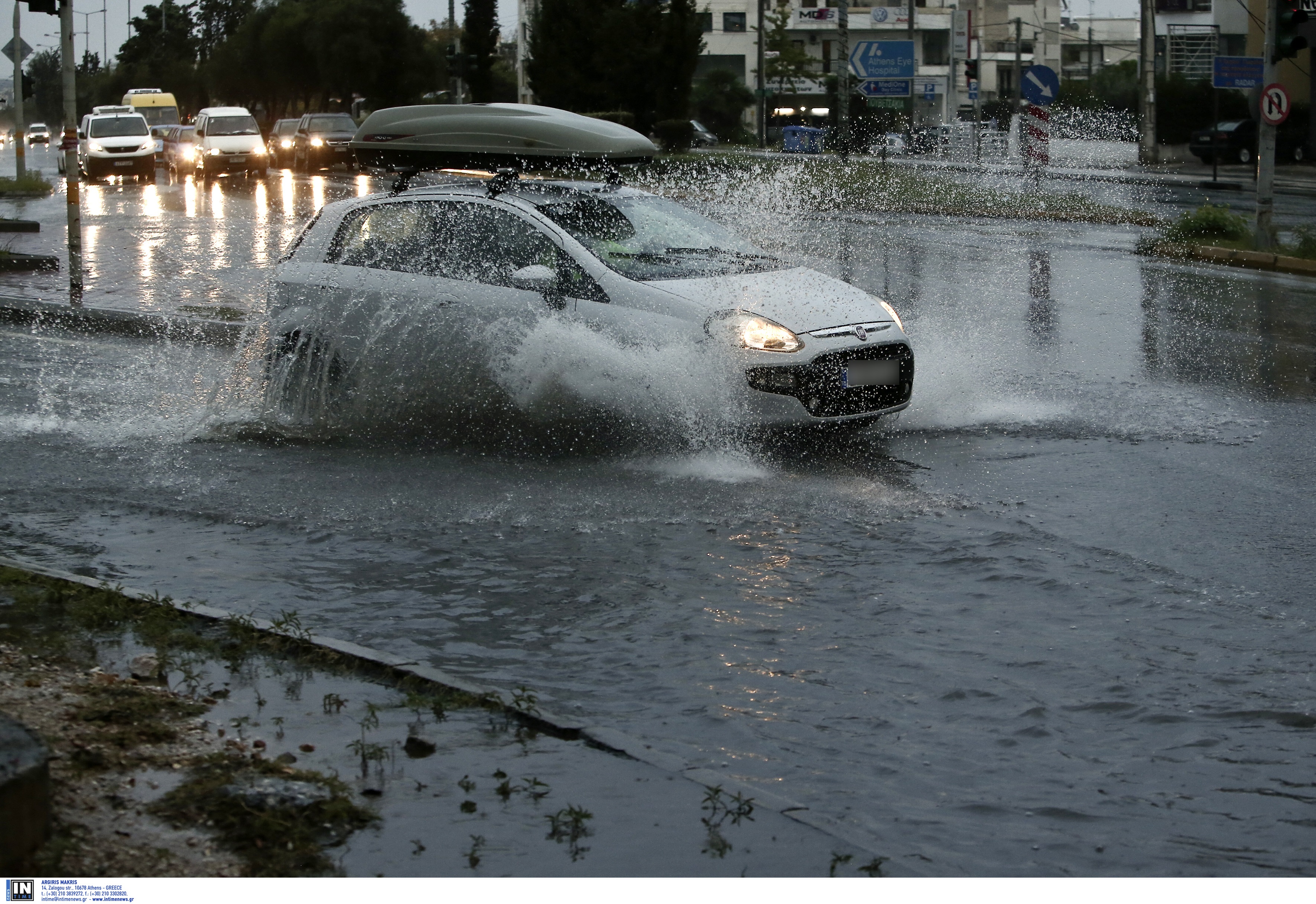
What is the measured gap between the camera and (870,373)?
27.7 ft

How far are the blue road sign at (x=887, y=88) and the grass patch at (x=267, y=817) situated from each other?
4100 cm

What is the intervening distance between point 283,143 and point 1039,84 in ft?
89.3

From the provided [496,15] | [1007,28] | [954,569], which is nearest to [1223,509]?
[954,569]

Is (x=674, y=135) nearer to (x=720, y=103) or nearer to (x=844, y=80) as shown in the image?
(x=844, y=80)

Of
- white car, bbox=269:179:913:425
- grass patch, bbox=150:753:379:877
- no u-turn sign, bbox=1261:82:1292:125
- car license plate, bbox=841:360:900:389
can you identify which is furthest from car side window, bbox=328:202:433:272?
no u-turn sign, bbox=1261:82:1292:125

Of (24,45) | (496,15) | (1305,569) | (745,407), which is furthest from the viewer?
(496,15)

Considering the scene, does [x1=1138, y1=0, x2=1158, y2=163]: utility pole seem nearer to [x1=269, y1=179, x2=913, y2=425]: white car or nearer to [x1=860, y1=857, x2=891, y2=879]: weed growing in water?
[x1=269, y1=179, x2=913, y2=425]: white car

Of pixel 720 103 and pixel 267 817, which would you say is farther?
pixel 720 103

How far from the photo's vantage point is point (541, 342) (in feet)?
28.0

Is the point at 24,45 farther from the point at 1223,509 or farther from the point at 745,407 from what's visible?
the point at 1223,509

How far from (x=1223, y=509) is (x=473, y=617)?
11.8 ft

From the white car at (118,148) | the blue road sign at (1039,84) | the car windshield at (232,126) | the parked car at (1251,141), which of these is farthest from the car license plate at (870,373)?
the parked car at (1251,141)

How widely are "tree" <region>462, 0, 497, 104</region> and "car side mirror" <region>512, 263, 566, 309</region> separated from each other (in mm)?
56183

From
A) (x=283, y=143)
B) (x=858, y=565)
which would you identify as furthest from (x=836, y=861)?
(x=283, y=143)
